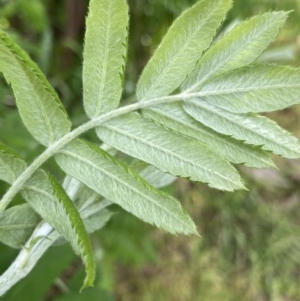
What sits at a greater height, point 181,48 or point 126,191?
point 181,48

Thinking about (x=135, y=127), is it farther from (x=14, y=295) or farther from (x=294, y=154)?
(x=14, y=295)

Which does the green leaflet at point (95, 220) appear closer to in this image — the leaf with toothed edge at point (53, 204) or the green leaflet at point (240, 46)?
the leaf with toothed edge at point (53, 204)

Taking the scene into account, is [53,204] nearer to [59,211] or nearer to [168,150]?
[59,211]

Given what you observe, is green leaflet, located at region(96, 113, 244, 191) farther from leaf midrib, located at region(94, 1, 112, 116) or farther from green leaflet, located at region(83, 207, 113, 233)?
green leaflet, located at region(83, 207, 113, 233)

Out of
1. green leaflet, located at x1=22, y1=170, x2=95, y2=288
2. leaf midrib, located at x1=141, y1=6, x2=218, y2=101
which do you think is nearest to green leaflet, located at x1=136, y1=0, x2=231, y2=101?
leaf midrib, located at x1=141, y1=6, x2=218, y2=101

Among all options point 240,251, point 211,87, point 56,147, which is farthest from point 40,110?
point 240,251

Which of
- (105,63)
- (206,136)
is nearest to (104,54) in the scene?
(105,63)
